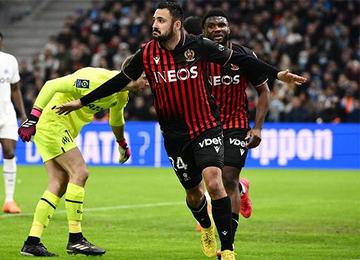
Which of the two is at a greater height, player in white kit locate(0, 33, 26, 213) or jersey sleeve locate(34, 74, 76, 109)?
jersey sleeve locate(34, 74, 76, 109)

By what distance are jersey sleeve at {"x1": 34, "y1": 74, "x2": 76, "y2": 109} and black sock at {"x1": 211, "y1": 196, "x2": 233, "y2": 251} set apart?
2.33m

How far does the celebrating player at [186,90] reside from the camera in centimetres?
920

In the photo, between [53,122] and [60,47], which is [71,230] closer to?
[53,122]

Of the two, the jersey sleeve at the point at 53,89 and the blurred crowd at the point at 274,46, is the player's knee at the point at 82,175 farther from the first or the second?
the blurred crowd at the point at 274,46

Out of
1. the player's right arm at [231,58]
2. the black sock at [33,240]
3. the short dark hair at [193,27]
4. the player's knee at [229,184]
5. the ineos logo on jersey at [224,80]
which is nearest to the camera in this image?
the player's right arm at [231,58]

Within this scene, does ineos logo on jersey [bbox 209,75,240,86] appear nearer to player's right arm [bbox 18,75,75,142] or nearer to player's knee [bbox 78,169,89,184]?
player's right arm [bbox 18,75,75,142]

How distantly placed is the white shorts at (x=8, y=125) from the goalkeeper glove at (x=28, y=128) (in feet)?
15.6

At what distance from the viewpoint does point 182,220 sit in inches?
560

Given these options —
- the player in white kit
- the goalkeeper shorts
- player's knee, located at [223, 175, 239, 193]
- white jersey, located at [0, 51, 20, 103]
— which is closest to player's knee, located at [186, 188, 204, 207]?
player's knee, located at [223, 175, 239, 193]

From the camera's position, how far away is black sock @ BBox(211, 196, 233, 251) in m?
9.12

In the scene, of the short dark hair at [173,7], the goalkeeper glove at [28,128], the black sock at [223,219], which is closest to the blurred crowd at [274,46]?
the goalkeeper glove at [28,128]

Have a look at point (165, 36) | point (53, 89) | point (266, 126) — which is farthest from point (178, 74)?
point (266, 126)

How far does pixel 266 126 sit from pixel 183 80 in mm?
17625

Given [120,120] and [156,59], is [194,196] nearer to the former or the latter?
[120,120]
